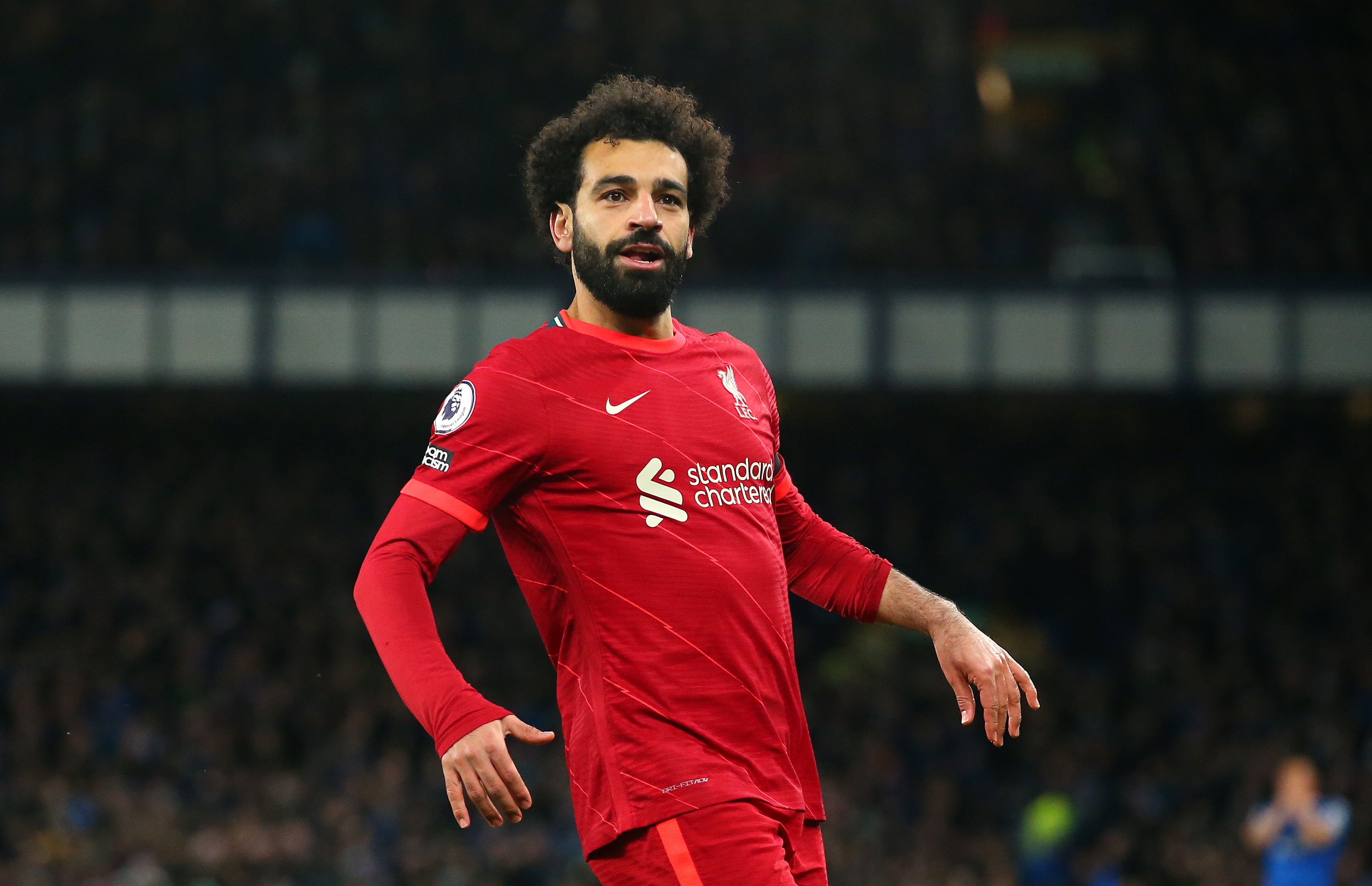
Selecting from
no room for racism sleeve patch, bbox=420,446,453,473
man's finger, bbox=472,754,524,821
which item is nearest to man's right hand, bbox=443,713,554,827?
man's finger, bbox=472,754,524,821

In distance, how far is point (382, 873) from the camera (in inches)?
631

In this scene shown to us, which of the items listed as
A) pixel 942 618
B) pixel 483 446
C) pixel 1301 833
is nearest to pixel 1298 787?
pixel 1301 833

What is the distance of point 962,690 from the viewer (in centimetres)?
368

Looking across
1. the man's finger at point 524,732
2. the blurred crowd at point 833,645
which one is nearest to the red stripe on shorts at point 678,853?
the man's finger at point 524,732

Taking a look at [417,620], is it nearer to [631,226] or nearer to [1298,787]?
[631,226]

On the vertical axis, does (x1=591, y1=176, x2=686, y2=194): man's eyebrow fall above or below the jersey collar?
above

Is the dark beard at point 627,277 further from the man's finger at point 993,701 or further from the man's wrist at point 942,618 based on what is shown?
the man's finger at point 993,701

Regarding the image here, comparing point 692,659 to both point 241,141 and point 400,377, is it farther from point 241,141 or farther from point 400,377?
point 241,141

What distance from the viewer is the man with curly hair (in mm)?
3377

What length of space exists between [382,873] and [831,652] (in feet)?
24.7

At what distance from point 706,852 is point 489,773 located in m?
0.56

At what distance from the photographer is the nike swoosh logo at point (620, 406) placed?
3.57m

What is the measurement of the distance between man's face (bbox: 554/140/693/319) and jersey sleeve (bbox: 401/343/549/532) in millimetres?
317

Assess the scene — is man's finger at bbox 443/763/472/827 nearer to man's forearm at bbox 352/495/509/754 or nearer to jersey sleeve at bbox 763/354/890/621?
man's forearm at bbox 352/495/509/754
